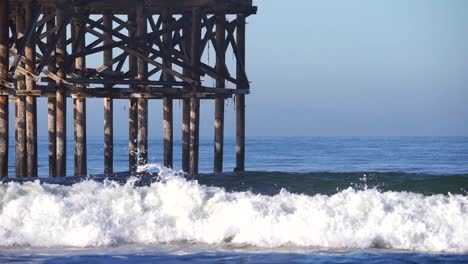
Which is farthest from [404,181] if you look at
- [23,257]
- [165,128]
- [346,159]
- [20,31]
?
[346,159]

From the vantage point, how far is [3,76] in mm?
20750

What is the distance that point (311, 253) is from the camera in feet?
42.0

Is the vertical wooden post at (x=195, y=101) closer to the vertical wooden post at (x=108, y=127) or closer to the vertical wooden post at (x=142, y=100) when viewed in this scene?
the vertical wooden post at (x=142, y=100)

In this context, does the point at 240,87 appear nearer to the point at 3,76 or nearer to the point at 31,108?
the point at 31,108

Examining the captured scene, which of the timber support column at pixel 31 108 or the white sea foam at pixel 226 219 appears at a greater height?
the timber support column at pixel 31 108

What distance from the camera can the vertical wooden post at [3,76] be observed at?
20875mm

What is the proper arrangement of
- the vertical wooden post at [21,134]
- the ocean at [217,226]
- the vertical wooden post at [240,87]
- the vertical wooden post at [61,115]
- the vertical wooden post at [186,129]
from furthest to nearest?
the vertical wooden post at [240,87], the vertical wooden post at [186,129], the vertical wooden post at [61,115], the vertical wooden post at [21,134], the ocean at [217,226]

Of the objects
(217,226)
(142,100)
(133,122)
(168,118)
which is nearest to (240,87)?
(168,118)

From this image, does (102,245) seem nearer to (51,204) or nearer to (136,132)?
(51,204)

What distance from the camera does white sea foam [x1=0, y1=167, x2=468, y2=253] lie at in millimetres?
13500

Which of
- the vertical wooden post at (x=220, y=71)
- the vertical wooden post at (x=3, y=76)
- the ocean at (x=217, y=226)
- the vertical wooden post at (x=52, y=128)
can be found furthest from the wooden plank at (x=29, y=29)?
the ocean at (x=217, y=226)

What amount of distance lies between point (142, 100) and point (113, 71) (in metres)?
1.01

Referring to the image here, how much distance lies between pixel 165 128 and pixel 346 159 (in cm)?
2300

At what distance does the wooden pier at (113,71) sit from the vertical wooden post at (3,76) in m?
0.02
